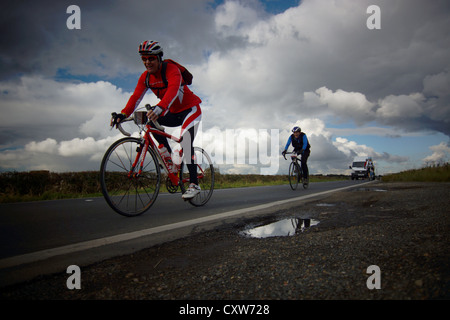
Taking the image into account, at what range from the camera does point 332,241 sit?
1.92 m

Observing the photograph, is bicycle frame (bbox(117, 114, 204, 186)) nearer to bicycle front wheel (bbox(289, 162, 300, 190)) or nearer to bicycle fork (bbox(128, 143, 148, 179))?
Answer: bicycle fork (bbox(128, 143, 148, 179))

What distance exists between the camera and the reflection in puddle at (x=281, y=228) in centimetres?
238

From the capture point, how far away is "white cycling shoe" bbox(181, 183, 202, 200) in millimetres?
4125

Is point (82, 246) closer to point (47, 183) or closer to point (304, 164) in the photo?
point (304, 164)

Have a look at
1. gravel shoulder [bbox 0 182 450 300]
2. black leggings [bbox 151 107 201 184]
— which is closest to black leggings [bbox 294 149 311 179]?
black leggings [bbox 151 107 201 184]

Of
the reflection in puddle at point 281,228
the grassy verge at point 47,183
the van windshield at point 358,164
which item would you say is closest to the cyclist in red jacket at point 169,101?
the reflection in puddle at point 281,228

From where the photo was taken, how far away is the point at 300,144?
10.1m

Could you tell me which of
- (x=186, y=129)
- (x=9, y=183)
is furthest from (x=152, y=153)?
(x=9, y=183)

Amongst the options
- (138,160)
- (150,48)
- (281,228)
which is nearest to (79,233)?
(138,160)

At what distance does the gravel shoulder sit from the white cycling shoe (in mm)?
1949

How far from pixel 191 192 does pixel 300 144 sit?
277 inches

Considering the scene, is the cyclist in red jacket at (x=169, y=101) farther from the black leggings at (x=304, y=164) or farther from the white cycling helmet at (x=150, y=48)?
the black leggings at (x=304, y=164)
